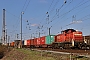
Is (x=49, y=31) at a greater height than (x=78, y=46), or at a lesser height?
greater

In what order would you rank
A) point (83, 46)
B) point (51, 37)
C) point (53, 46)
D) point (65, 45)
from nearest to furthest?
1. point (83, 46)
2. point (65, 45)
3. point (53, 46)
4. point (51, 37)

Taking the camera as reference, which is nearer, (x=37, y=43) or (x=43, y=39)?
(x=43, y=39)

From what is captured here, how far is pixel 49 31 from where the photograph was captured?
198 ft

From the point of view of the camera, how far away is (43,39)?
5534cm

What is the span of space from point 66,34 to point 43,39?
56.9ft

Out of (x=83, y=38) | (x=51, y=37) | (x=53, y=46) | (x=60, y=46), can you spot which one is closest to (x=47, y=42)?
(x=51, y=37)

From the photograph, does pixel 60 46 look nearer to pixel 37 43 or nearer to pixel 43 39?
pixel 43 39

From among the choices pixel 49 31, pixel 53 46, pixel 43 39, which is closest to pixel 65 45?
pixel 53 46

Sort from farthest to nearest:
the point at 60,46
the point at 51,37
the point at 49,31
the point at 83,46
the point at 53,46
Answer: the point at 49,31
the point at 51,37
the point at 53,46
the point at 60,46
the point at 83,46

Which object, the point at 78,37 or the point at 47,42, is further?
the point at 47,42

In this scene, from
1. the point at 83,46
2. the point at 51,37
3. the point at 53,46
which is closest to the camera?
the point at 83,46

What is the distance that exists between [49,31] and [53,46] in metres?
18.2

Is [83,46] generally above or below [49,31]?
below

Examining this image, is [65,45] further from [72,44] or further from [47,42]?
[47,42]
